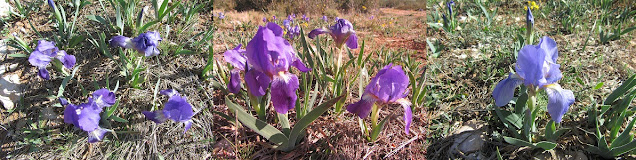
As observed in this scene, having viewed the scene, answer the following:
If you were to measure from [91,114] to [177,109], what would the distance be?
1.22ft

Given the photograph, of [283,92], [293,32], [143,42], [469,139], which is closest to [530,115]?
[469,139]

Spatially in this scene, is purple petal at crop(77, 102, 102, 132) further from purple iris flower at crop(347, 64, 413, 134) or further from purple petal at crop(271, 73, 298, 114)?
purple iris flower at crop(347, 64, 413, 134)

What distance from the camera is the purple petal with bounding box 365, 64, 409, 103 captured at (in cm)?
134

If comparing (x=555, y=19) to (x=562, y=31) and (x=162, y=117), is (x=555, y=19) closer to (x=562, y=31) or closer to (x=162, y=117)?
(x=562, y=31)

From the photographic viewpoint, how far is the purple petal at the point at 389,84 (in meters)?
1.34

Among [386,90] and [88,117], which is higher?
[386,90]

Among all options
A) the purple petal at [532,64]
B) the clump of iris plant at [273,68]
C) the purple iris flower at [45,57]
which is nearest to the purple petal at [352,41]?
the clump of iris plant at [273,68]

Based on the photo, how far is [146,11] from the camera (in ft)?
8.11

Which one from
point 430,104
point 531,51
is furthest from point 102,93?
point 531,51

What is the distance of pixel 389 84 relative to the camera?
136cm

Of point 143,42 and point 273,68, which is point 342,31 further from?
point 143,42

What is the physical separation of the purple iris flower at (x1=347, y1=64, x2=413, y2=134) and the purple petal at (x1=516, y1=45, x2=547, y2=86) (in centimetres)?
44

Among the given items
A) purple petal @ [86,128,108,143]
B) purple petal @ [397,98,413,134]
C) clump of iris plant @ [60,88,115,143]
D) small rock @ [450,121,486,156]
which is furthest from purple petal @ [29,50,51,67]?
small rock @ [450,121,486,156]

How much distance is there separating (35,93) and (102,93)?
2.08 feet
